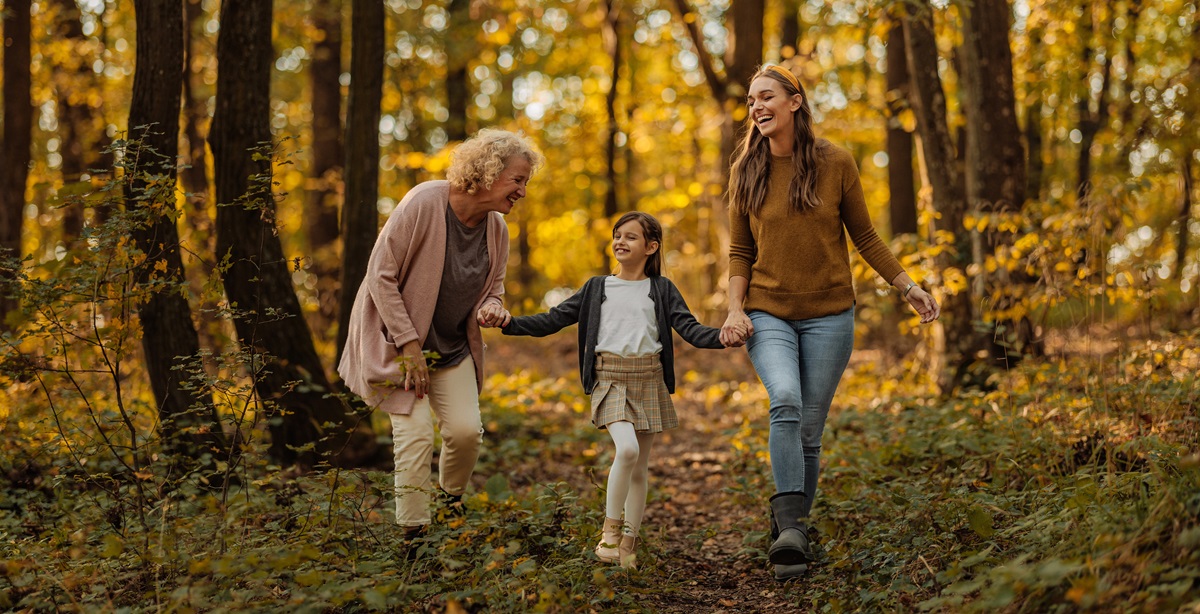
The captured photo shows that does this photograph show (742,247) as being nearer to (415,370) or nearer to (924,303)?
(924,303)

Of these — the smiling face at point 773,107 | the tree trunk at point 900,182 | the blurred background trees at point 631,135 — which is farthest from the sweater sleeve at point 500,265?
the tree trunk at point 900,182

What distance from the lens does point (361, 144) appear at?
7.12 meters

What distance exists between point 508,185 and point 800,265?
1474mm

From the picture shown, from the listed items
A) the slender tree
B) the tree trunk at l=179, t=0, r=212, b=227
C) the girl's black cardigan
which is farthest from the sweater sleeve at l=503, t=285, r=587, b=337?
the slender tree

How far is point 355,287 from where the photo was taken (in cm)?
723

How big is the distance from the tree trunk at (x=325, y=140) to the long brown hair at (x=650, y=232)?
32.4 ft

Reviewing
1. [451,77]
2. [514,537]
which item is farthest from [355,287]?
[451,77]

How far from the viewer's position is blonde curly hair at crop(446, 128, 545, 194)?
455 centimetres

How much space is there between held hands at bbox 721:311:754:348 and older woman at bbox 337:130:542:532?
1.06 m

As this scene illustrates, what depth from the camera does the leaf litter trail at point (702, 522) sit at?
439 centimetres

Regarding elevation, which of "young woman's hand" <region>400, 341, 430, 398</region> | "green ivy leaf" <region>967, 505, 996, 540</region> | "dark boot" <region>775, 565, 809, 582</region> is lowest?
"dark boot" <region>775, 565, 809, 582</region>

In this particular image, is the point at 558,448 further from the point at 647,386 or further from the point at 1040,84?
the point at 1040,84

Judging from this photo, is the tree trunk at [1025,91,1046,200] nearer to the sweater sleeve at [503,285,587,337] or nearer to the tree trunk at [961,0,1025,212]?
the tree trunk at [961,0,1025,212]

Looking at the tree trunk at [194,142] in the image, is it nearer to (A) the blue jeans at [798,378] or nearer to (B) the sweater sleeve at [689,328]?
(B) the sweater sleeve at [689,328]
